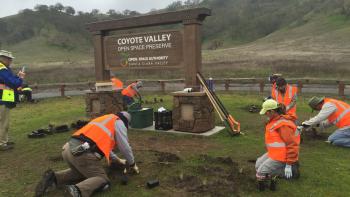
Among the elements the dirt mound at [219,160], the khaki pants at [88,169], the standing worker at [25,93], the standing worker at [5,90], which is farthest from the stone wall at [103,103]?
the standing worker at [25,93]

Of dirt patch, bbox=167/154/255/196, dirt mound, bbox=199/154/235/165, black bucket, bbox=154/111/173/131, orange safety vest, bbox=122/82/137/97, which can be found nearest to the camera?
dirt patch, bbox=167/154/255/196

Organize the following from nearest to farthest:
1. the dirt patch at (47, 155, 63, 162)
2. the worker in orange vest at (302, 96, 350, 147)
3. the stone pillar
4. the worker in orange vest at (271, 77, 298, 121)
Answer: the dirt patch at (47, 155, 63, 162) → the worker in orange vest at (302, 96, 350, 147) → the worker in orange vest at (271, 77, 298, 121) → the stone pillar

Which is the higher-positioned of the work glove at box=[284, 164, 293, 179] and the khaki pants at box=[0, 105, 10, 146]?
the khaki pants at box=[0, 105, 10, 146]

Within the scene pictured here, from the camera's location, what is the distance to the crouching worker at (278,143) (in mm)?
5016

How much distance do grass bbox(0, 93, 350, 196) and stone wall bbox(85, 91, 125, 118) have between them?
1646 mm

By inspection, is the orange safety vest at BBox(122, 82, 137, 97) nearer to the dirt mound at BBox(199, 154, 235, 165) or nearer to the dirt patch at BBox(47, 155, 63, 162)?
the dirt patch at BBox(47, 155, 63, 162)

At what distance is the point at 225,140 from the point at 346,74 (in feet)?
72.2

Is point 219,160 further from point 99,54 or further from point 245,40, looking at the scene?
point 245,40

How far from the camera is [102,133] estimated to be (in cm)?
503

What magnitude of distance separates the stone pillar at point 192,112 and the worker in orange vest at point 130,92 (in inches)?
76.5

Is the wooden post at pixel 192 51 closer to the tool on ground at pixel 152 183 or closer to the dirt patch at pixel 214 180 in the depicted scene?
the dirt patch at pixel 214 180

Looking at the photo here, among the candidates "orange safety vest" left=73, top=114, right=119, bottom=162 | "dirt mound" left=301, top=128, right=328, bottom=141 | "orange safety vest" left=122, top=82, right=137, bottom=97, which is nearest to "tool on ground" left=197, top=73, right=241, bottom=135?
"dirt mound" left=301, top=128, right=328, bottom=141

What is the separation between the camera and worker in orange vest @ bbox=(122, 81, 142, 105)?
1079 cm

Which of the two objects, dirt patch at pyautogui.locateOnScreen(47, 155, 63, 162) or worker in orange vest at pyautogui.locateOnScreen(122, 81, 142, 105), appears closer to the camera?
dirt patch at pyautogui.locateOnScreen(47, 155, 63, 162)
